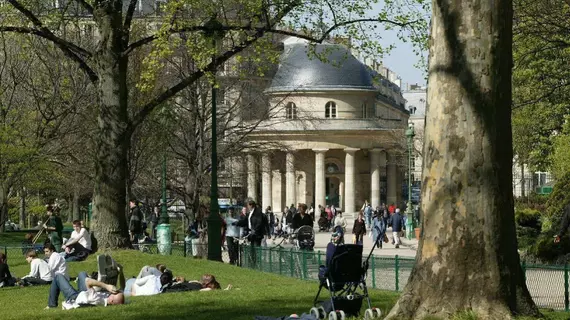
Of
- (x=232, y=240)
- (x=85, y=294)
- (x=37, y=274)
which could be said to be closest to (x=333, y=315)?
(x=85, y=294)

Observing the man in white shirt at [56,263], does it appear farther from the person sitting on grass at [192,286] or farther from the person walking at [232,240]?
the person walking at [232,240]

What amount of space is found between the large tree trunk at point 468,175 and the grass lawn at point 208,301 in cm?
166

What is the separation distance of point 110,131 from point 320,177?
76.5 meters

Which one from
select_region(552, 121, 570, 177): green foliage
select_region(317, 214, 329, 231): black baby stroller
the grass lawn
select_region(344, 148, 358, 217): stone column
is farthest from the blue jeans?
select_region(344, 148, 358, 217): stone column

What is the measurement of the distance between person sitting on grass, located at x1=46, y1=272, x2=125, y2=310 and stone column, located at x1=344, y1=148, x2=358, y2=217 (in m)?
85.2

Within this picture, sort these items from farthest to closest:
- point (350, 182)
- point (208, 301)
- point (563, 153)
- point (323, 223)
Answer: point (350, 182) < point (323, 223) < point (563, 153) < point (208, 301)

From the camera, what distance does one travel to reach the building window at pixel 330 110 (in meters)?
105

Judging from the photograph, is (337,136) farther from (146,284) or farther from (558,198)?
(146,284)

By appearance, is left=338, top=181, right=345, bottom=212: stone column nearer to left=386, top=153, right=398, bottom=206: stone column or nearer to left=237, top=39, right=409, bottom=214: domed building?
left=237, top=39, right=409, bottom=214: domed building

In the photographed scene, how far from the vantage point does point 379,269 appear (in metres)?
23.5

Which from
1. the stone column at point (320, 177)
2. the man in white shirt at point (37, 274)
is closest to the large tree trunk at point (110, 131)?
the man in white shirt at point (37, 274)

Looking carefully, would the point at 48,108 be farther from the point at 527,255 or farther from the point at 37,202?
the point at 37,202

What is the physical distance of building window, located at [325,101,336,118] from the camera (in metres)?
105

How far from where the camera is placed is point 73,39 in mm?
45688
